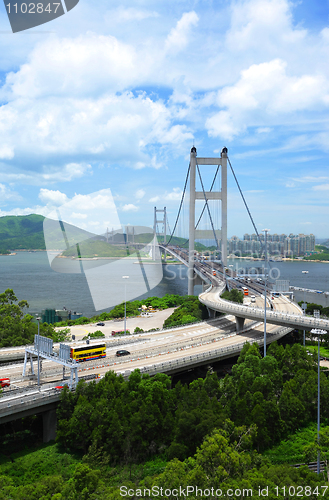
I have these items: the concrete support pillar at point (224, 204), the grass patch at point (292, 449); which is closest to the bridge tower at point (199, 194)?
the concrete support pillar at point (224, 204)

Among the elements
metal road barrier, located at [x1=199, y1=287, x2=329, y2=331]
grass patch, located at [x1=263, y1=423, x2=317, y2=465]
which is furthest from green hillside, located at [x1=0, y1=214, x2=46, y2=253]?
grass patch, located at [x1=263, y1=423, x2=317, y2=465]

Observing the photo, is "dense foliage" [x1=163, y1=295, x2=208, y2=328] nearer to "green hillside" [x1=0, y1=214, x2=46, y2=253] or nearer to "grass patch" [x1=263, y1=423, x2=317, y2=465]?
"grass patch" [x1=263, y1=423, x2=317, y2=465]

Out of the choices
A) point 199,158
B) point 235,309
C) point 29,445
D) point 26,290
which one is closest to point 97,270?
point 26,290

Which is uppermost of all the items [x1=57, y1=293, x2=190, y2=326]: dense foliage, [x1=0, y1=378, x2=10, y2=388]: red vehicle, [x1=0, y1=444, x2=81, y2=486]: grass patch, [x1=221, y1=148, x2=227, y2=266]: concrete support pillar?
[x1=221, y1=148, x2=227, y2=266]: concrete support pillar

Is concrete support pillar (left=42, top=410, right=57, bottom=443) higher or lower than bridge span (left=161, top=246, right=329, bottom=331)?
lower

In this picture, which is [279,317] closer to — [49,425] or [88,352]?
[88,352]

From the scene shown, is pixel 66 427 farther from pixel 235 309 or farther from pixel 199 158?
pixel 199 158
